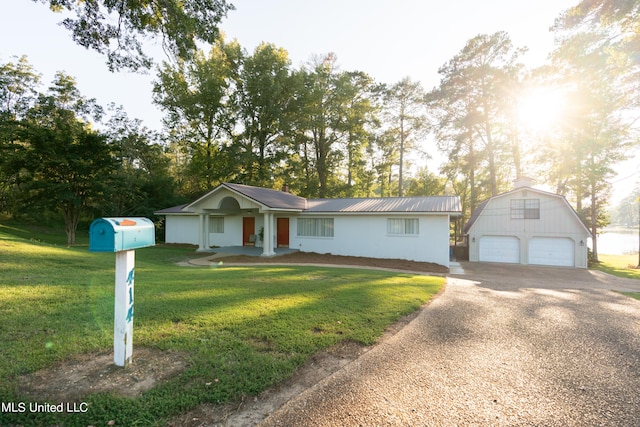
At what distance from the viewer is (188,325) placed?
4.14 m

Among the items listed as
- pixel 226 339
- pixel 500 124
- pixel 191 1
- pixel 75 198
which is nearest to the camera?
pixel 226 339

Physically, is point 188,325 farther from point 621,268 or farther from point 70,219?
point 621,268

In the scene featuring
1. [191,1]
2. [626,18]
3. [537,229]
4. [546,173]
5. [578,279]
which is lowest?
[578,279]

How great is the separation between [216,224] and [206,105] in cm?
1302

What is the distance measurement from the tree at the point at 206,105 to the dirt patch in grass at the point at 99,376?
2407cm

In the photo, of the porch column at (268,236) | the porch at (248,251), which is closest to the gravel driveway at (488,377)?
the porch column at (268,236)

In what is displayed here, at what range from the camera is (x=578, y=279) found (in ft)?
40.5

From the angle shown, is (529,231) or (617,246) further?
(617,246)

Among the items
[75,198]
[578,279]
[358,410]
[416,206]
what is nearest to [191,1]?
[358,410]

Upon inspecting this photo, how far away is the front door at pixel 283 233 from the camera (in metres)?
18.1

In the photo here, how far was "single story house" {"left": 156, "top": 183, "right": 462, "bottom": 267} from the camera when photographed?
14.6 meters

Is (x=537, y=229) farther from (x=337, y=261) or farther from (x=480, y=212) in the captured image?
(x=337, y=261)

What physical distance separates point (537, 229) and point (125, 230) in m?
20.3

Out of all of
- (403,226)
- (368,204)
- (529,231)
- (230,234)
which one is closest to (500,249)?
(529,231)
